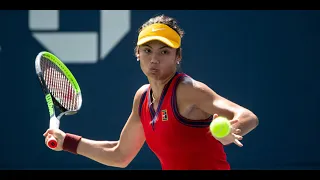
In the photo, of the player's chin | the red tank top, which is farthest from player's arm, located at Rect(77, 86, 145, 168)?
the player's chin

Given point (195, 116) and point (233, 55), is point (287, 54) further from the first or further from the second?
point (195, 116)

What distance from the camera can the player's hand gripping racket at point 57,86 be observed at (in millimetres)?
4184

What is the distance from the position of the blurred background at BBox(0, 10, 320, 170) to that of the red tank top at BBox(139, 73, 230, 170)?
2.82 meters

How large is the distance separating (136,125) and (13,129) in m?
3.00

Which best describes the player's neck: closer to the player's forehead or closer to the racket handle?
the player's forehead

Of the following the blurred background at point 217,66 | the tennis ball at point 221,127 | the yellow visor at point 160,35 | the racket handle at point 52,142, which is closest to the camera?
the tennis ball at point 221,127

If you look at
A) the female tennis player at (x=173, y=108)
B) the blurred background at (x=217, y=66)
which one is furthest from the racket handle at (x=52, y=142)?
the blurred background at (x=217, y=66)

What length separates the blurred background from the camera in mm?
6586

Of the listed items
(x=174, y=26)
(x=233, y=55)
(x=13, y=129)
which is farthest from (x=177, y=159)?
(x=13, y=129)

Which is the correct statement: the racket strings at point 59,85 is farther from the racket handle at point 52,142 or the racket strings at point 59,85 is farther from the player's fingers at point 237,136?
the player's fingers at point 237,136

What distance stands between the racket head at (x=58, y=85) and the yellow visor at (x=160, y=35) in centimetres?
74

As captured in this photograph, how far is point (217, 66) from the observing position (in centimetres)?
660

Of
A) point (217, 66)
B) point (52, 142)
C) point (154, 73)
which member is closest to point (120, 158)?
point (52, 142)

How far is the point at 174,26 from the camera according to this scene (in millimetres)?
3930
